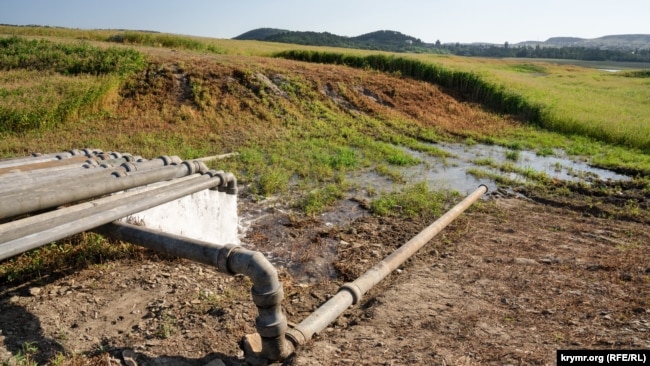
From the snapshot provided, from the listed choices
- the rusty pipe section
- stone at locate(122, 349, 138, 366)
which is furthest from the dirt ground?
the rusty pipe section

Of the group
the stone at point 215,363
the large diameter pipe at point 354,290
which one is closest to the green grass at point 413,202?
the large diameter pipe at point 354,290

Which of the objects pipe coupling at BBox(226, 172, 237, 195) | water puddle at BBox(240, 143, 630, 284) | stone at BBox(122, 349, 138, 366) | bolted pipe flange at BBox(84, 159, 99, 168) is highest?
bolted pipe flange at BBox(84, 159, 99, 168)

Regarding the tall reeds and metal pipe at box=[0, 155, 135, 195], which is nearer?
metal pipe at box=[0, 155, 135, 195]

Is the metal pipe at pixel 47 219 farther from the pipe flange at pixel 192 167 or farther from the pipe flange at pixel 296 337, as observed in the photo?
the pipe flange at pixel 296 337

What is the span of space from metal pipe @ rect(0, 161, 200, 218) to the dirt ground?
96 cm

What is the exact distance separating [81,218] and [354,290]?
2.76m

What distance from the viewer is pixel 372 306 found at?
4750mm

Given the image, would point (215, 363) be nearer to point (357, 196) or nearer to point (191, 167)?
point (191, 167)

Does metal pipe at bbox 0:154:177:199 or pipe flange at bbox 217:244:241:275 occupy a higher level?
metal pipe at bbox 0:154:177:199

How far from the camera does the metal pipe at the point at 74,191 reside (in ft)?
10.9

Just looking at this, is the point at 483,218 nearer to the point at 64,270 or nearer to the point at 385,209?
the point at 385,209

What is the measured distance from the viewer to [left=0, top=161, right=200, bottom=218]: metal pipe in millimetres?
3332

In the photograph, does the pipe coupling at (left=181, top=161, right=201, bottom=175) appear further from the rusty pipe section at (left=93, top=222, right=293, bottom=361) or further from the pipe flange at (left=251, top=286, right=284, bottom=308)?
the pipe flange at (left=251, top=286, right=284, bottom=308)

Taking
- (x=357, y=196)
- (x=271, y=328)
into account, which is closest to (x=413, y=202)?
(x=357, y=196)
